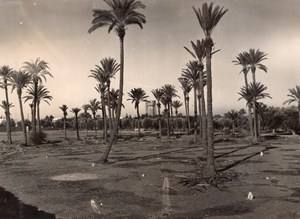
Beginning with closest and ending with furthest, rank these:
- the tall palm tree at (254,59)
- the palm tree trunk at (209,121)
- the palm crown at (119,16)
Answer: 1. the palm tree trunk at (209,121)
2. the palm crown at (119,16)
3. the tall palm tree at (254,59)

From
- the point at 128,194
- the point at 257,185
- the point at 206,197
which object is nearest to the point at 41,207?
the point at 128,194

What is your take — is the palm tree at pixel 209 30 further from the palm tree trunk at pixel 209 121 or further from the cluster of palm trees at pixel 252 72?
the cluster of palm trees at pixel 252 72

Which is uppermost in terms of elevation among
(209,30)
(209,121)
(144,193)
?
(209,30)

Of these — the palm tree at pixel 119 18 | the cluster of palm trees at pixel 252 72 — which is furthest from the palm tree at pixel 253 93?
the palm tree at pixel 119 18

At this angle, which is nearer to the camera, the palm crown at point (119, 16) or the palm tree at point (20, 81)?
the palm crown at point (119, 16)

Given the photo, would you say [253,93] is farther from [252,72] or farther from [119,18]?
[119,18]

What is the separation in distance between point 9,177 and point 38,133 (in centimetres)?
3196

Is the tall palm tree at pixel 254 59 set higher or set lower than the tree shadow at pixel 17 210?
higher

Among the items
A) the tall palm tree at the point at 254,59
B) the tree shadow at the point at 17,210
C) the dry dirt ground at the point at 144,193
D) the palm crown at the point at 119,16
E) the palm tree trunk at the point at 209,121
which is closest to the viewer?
the tree shadow at the point at 17,210

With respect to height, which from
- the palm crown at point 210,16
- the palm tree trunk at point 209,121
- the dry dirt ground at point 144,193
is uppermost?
the palm crown at point 210,16

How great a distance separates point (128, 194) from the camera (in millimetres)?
15141

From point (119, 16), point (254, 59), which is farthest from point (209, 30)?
point (254, 59)

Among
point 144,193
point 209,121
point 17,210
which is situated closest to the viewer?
Answer: point 17,210

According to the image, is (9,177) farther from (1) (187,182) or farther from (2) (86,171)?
(1) (187,182)
